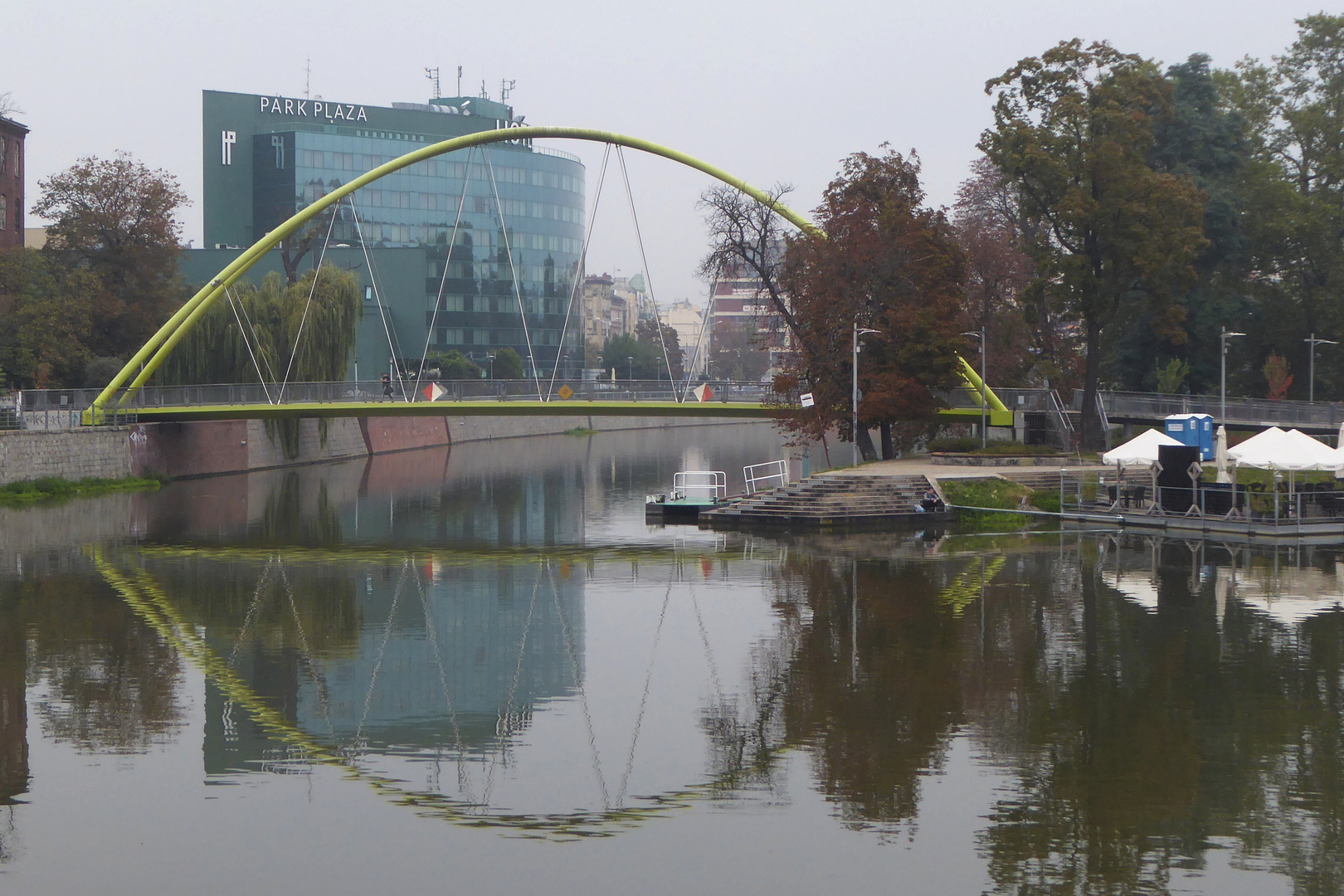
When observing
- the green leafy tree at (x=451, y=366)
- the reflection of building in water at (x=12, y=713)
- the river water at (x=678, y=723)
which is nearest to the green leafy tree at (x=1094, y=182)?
the river water at (x=678, y=723)

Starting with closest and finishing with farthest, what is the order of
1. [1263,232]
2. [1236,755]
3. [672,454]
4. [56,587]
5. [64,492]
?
[1236,755] → [56,587] → [64,492] → [1263,232] → [672,454]

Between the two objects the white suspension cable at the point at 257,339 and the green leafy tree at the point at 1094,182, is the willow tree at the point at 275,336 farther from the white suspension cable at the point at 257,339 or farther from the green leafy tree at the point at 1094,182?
the green leafy tree at the point at 1094,182

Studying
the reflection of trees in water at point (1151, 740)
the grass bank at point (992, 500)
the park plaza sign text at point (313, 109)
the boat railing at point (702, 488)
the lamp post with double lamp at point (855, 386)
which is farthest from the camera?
the park plaza sign text at point (313, 109)

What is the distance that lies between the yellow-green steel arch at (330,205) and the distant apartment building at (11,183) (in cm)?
1671

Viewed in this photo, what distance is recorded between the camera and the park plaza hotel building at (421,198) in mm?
109250

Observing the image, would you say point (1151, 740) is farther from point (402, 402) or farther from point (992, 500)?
point (402, 402)

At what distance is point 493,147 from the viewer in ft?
372

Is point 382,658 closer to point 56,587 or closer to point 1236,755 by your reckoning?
point 56,587

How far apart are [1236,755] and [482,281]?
9834 cm

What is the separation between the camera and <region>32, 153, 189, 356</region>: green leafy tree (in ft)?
195

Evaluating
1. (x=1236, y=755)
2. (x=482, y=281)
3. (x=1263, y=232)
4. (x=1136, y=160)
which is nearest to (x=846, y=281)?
→ (x=1136, y=160)

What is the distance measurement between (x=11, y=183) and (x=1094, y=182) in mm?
50686

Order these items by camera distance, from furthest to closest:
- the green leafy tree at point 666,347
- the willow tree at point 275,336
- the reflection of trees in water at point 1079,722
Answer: the green leafy tree at point 666,347 → the willow tree at point 275,336 → the reflection of trees in water at point 1079,722

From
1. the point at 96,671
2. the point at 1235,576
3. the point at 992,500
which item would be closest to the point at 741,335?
the point at 992,500
